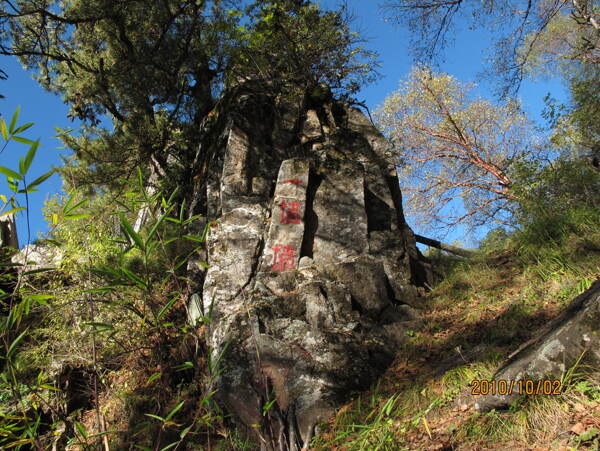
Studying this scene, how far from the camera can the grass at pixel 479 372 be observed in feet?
7.47

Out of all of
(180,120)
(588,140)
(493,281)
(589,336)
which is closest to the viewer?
(589,336)

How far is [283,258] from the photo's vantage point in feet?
18.5

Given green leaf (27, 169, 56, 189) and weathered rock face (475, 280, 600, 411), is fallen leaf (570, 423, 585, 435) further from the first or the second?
green leaf (27, 169, 56, 189)

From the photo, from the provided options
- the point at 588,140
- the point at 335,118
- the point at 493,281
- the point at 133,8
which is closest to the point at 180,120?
the point at 133,8

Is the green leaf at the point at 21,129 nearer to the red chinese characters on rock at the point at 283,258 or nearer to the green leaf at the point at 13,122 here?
the green leaf at the point at 13,122

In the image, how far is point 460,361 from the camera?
11.7 ft

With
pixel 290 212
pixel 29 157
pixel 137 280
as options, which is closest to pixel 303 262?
pixel 290 212

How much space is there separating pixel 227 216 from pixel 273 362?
9.19 feet

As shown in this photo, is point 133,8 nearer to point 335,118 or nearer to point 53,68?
point 53,68

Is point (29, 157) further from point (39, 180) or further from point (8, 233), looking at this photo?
point (8, 233)

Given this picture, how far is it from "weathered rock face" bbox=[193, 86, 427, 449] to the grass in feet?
1.24
